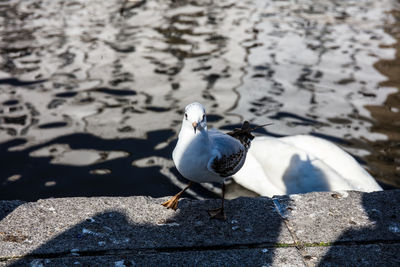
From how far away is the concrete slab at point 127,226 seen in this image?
269cm

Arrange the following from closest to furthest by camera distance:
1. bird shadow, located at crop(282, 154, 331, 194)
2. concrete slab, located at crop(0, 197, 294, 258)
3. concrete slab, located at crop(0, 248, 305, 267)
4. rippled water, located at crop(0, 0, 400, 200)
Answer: concrete slab, located at crop(0, 248, 305, 267) → concrete slab, located at crop(0, 197, 294, 258) → bird shadow, located at crop(282, 154, 331, 194) → rippled water, located at crop(0, 0, 400, 200)

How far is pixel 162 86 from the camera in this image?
7.62 metres

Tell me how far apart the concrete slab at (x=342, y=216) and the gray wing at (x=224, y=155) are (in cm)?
43

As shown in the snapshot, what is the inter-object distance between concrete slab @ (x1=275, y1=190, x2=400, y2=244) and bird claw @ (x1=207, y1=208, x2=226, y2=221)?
407 millimetres

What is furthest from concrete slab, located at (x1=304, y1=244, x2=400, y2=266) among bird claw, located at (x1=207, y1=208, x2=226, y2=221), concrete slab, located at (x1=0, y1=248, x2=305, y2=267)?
bird claw, located at (x1=207, y1=208, x2=226, y2=221)

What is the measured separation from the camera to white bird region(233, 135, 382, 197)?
4.34 metres

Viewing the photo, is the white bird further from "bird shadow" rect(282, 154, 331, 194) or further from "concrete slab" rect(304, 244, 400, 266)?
"concrete slab" rect(304, 244, 400, 266)

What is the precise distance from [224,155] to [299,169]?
66.3 inches

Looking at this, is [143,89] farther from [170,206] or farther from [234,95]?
[170,206]

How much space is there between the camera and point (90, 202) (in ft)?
10.2

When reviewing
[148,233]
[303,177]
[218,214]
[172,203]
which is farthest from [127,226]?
[303,177]

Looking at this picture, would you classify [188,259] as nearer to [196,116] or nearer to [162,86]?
[196,116]

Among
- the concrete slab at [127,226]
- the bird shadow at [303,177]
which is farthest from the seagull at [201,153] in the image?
the bird shadow at [303,177]

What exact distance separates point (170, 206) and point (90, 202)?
0.55 metres
